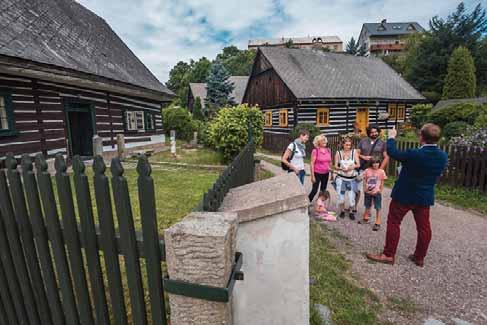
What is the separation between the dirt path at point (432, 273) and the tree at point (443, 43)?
37741 mm

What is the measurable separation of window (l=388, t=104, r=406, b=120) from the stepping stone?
22250mm

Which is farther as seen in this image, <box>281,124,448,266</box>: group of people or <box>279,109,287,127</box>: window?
<box>279,109,287,127</box>: window

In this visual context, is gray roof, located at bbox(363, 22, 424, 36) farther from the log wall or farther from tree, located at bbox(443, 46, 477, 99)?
the log wall

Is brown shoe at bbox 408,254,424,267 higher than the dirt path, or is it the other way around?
brown shoe at bbox 408,254,424,267

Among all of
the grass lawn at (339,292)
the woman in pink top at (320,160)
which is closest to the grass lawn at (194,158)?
the woman in pink top at (320,160)

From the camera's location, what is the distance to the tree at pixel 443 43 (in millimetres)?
32531

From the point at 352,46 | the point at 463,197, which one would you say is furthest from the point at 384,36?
the point at 463,197

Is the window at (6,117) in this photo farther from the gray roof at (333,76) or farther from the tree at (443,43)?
the tree at (443,43)


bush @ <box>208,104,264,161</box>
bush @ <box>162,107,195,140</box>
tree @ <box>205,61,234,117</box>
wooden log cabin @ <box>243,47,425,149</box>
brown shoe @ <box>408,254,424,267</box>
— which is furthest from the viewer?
tree @ <box>205,61,234,117</box>

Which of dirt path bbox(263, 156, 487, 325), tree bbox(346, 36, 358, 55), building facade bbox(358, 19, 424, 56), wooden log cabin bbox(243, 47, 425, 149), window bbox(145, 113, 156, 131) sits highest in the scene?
building facade bbox(358, 19, 424, 56)

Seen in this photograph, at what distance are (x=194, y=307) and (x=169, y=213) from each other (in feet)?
12.0

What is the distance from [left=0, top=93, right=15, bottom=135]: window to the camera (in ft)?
23.6

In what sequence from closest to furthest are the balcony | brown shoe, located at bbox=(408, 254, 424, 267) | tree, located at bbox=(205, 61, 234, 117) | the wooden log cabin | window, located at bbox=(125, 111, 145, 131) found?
brown shoe, located at bbox=(408, 254, 424, 267)
window, located at bbox=(125, 111, 145, 131)
the wooden log cabin
tree, located at bbox=(205, 61, 234, 117)
the balcony

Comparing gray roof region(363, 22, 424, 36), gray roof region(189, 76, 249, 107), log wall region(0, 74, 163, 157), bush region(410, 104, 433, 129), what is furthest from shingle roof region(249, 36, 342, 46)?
log wall region(0, 74, 163, 157)
